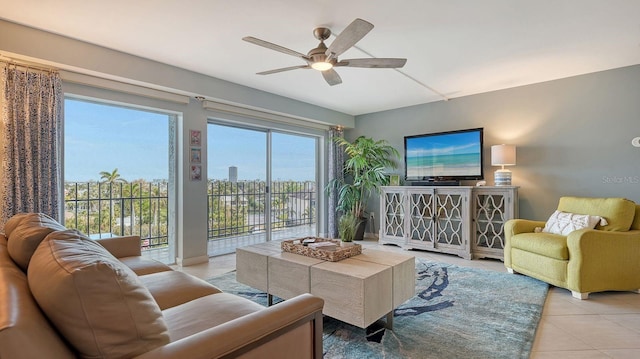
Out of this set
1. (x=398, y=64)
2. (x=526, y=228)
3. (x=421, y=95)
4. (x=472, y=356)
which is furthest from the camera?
(x=421, y=95)

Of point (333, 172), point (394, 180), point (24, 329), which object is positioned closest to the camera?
point (24, 329)

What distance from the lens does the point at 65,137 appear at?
3.12 meters

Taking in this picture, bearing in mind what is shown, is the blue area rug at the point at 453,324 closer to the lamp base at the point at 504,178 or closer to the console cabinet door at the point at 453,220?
the console cabinet door at the point at 453,220

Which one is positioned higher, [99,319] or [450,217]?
[99,319]

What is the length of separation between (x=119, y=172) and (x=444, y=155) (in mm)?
4344

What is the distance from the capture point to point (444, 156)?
471 centimetres

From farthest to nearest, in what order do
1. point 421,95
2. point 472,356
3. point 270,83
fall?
point 421,95 → point 270,83 → point 472,356

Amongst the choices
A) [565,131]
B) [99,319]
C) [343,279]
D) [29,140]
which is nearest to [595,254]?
[565,131]

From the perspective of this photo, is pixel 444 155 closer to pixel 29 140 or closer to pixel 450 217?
pixel 450 217

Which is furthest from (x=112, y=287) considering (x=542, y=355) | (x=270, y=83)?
(x=270, y=83)

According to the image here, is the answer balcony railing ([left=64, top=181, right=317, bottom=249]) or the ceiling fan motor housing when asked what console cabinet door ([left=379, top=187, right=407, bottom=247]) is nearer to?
balcony railing ([left=64, top=181, right=317, bottom=249])

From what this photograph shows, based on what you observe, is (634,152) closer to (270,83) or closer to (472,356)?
(472,356)

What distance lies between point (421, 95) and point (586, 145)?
2138 mm

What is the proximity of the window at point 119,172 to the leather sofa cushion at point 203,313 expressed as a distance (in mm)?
2224
